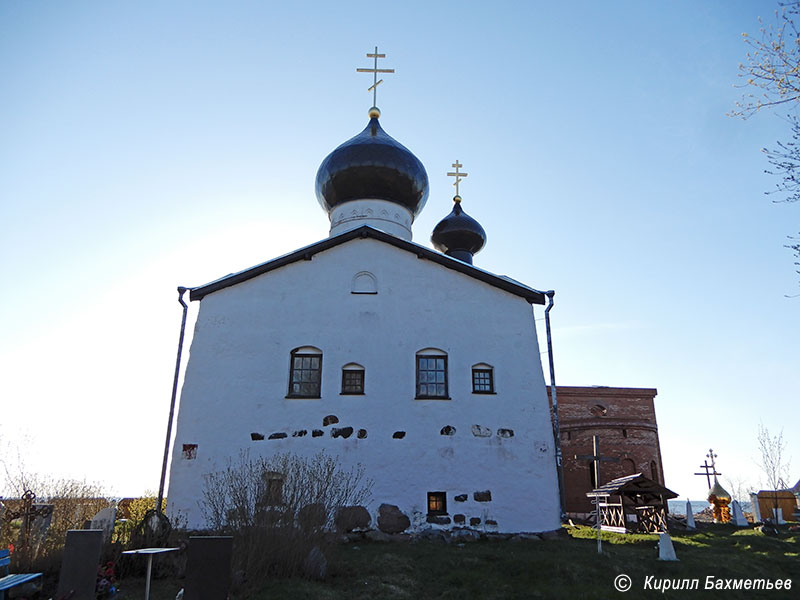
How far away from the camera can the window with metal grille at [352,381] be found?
470 inches

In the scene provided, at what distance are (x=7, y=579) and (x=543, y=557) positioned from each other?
6.83 m

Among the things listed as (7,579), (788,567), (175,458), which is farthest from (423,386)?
(7,579)

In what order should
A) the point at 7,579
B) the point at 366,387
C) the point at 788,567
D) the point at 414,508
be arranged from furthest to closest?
the point at 366,387
the point at 414,508
the point at 788,567
the point at 7,579

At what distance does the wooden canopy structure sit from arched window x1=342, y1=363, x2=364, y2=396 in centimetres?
644

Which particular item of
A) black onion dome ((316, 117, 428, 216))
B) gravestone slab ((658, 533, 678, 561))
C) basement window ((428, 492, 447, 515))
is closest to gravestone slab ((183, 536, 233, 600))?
basement window ((428, 492, 447, 515))

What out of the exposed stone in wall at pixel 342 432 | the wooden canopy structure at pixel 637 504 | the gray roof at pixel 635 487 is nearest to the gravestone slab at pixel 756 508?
the wooden canopy structure at pixel 637 504

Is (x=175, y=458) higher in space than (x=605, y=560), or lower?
higher

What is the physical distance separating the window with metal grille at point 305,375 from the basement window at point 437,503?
9.92ft

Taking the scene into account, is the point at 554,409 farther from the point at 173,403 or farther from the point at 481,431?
the point at 173,403

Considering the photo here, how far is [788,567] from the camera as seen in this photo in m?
9.09

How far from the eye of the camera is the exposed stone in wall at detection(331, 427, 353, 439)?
37.9 ft

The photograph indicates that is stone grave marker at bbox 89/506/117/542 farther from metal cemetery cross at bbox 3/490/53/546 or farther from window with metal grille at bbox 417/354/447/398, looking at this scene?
window with metal grille at bbox 417/354/447/398

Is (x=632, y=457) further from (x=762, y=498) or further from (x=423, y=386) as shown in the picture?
(x=423, y=386)

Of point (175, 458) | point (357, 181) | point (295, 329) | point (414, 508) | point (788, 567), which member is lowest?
point (788, 567)
